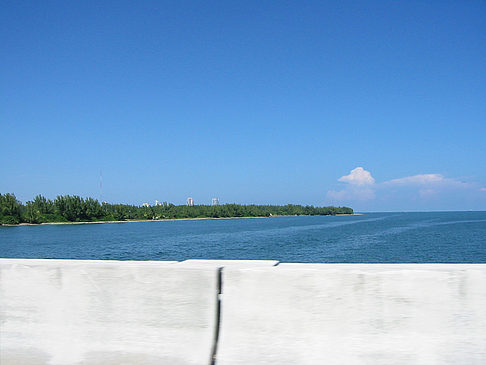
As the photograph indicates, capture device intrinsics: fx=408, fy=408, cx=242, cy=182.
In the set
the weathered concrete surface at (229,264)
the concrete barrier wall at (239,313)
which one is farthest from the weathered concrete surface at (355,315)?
the weathered concrete surface at (229,264)

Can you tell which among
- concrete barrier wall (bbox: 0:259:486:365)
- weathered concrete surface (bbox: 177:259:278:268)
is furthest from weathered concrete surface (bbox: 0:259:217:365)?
weathered concrete surface (bbox: 177:259:278:268)

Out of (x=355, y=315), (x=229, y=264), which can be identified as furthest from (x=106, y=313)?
(x=355, y=315)

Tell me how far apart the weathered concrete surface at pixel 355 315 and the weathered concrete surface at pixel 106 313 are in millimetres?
280

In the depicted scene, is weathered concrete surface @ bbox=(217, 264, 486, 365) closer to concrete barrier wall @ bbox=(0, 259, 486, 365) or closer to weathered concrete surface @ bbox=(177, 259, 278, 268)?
concrete barrier wall @ bbox=(0, 259, 486, 365)

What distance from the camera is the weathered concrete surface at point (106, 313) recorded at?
361 cm

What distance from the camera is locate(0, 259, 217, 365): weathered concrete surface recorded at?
3607 millimetres

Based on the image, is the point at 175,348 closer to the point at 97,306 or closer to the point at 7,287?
the point at 97,306

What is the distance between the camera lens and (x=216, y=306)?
360cm

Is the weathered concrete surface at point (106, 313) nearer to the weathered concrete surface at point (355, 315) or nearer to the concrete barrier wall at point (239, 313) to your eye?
the concrete barrier wall at point (239, 313)

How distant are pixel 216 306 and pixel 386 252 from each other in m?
43.3

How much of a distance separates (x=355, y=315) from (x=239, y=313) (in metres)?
0.98

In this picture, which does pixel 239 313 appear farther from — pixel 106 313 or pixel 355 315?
pixel 106 313

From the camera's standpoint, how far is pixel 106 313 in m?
3.75

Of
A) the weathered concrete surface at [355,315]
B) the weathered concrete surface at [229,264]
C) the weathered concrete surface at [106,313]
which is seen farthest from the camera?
the weathered concrete surface at [229,264]
